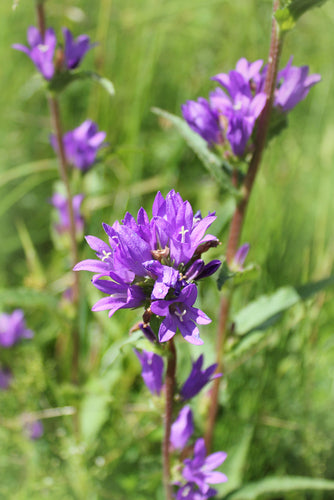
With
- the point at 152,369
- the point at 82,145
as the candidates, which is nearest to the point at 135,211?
the point at 82,145

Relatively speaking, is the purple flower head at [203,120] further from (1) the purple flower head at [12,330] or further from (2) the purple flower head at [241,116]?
(1) the purple flower head at [12,330]

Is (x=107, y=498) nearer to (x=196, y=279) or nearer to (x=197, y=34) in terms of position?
(x=196, y=279)

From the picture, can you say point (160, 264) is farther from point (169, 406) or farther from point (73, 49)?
point (73, 49)

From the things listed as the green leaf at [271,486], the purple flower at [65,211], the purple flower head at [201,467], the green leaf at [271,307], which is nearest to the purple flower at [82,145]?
the purple flower at [65,211]

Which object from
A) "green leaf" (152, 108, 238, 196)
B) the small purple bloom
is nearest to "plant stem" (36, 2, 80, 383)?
"green leaf" (152, 108, 238, 196)

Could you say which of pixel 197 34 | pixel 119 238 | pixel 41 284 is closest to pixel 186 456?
pixel 119 238

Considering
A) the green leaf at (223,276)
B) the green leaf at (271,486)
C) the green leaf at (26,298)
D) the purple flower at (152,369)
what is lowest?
the green leaf at (271,486)
